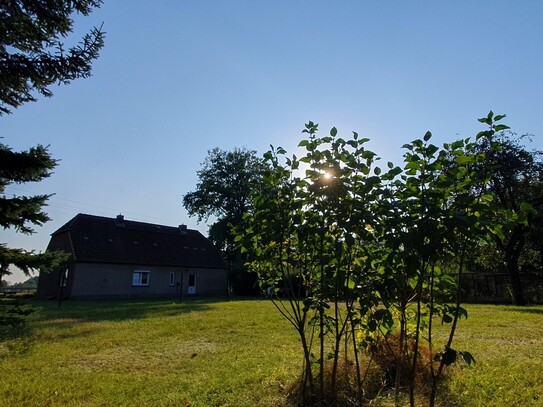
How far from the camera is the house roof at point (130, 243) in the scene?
29359 mm

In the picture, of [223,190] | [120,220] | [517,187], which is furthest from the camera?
[223,190]

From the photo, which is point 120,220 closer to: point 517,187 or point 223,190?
point 223,190

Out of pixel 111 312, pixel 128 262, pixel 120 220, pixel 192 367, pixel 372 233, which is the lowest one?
pixel 192 367

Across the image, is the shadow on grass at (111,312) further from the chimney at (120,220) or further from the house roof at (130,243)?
the chimney at (120,220)

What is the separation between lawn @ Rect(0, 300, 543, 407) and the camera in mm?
4478

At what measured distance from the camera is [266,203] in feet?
11.7

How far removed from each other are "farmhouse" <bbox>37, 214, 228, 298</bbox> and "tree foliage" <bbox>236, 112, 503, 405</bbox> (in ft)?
80.6

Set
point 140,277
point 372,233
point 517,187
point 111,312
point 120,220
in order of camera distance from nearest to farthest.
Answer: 1. point 372,233
2. point 111,312
3. point 517,187
4. point 140,277
5. point 120,220

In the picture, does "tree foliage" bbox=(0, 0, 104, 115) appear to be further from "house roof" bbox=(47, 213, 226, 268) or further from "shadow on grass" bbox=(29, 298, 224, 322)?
"house roof" bbox=(47, 213, 226, 268)

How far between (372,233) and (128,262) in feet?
99.7

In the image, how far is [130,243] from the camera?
108 feet

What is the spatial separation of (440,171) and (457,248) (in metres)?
0.58

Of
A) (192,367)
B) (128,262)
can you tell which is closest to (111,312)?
Result: (192,367)

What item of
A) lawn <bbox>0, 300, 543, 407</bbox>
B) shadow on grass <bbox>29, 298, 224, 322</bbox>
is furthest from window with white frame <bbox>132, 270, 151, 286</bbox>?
lawn <bbox>0, 300, 543, 407</bbox>
